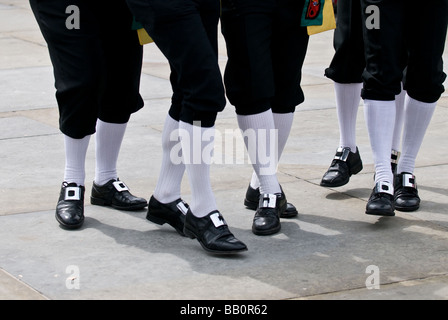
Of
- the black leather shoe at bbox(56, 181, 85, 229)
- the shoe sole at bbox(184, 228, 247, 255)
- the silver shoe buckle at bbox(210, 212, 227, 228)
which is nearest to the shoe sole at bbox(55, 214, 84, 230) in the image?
the black leather shoe at bbox(56, 181, 85, 229)

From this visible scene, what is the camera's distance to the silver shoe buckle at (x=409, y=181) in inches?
201

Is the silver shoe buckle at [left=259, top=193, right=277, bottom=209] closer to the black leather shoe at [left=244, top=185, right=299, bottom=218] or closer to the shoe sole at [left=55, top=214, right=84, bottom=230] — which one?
the black leather shoe at [left=244, top=185, right=299, bottom=218]

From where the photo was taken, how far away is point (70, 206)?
472 cm

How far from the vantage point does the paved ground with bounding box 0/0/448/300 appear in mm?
3867

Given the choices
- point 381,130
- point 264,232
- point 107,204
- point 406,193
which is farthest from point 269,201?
point 107,204

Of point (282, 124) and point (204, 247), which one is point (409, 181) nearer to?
point (282, 124)

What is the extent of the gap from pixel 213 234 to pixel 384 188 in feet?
3.33

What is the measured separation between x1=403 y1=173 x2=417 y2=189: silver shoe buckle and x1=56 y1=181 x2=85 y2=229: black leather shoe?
1.71m

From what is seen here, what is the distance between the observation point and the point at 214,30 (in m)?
4.36

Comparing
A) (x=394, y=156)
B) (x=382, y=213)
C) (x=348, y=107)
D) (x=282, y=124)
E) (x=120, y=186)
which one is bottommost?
(x=120, y=186)

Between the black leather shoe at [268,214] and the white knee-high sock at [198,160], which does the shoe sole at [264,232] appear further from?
the white knee-high sock at [198,160]

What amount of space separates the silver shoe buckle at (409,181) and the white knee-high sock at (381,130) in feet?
0.75

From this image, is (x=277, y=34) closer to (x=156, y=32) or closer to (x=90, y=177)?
(x=156, y=32)

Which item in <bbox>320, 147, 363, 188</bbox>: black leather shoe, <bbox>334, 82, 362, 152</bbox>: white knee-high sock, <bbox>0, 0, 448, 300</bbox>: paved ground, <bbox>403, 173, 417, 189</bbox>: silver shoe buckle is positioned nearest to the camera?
<bbox>0, 0, 448, 300</bbox>: paved ground
